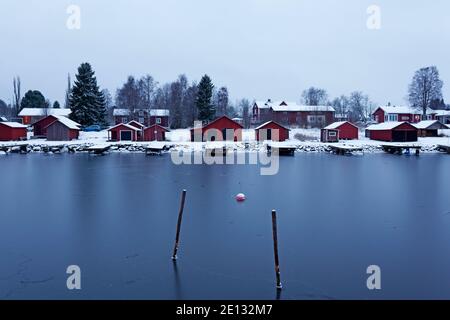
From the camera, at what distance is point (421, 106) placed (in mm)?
65938

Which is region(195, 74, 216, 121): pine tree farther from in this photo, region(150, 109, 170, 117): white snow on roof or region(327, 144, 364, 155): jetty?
region(327, 144, 364, 155): jetty

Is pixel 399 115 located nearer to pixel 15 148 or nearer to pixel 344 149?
pixel 344 149

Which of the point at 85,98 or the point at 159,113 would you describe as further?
the point at 159,113

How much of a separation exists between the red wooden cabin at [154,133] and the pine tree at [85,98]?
10975 mm

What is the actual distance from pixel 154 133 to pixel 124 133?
12.0 feet

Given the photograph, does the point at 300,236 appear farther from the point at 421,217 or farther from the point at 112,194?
the point at 112,194

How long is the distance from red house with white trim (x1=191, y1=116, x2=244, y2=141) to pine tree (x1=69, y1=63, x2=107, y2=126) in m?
17.0

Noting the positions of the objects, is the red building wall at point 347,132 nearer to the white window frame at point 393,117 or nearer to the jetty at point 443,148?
the jetty at point 443,148

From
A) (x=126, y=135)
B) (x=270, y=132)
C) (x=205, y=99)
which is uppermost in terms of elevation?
(x=205, y=99)

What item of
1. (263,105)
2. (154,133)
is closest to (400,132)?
(263,105)

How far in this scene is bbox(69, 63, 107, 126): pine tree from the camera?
53.6 m

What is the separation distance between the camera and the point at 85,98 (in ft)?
177

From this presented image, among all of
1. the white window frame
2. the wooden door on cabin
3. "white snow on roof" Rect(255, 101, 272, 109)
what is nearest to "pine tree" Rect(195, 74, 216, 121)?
the wooden door on cabin
